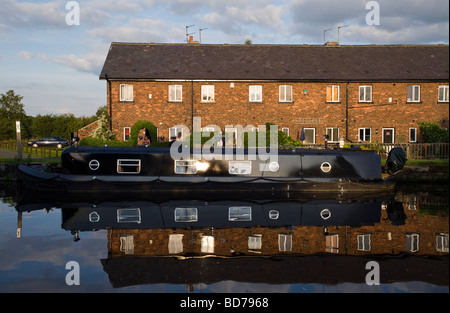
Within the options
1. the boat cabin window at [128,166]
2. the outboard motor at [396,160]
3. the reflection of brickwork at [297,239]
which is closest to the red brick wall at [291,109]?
the outboard motor at [396,160]

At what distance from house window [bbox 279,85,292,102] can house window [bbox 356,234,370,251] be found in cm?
1891

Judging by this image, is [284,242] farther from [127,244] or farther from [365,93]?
[365,93]

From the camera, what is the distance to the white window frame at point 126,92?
27.8 m

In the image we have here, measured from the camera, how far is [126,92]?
2783cm

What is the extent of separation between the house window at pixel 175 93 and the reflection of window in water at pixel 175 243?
19.0 m

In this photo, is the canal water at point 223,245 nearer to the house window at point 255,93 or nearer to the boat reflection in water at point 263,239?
the boat reflection in water at point 263,239

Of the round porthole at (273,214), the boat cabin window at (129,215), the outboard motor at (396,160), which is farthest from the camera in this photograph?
the outboard motor at (396,160)

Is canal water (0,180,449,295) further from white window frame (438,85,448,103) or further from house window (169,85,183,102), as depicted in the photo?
white window frame (438,85,448,103)

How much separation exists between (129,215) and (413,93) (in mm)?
23858

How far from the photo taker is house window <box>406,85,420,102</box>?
1120 inches

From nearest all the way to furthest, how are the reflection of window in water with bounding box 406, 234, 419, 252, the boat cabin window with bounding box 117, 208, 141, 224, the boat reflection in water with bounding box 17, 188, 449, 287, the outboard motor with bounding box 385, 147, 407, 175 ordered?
the boat reflection in water with bounding box 17, 188, 449, 287 < the reflection of window in water with bounding box 406, 234, 419, 252 < the boat cabin window with bounding box 117, 208, 141, 224 < the outboard motor with bounding box 385, 147, 407, 175

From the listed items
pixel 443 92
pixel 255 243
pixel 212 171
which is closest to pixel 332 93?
pixel 443 92

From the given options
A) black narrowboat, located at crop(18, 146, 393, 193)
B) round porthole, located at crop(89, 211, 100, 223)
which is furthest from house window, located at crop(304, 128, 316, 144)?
round porthole, located at crop(89, 211, 100, 223)
